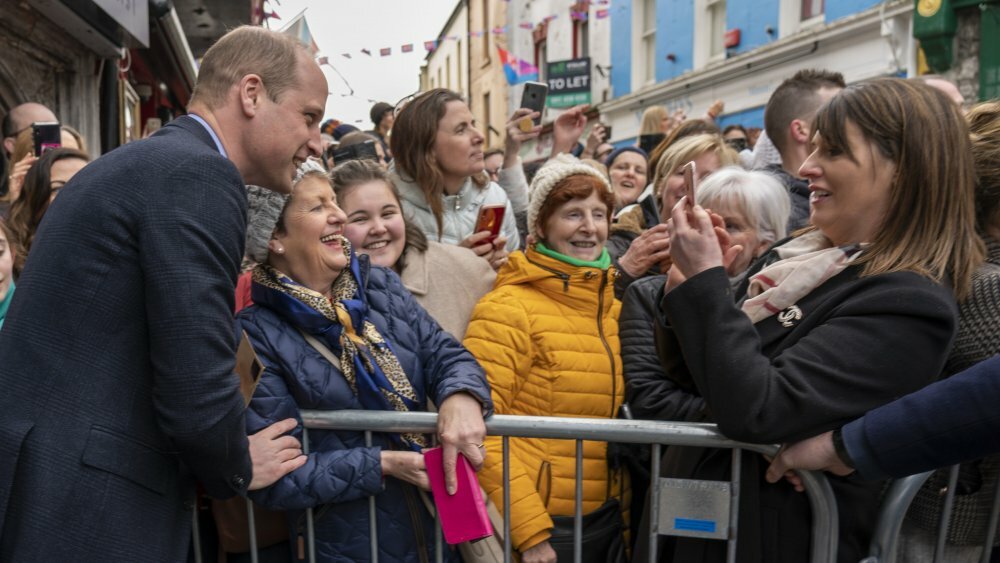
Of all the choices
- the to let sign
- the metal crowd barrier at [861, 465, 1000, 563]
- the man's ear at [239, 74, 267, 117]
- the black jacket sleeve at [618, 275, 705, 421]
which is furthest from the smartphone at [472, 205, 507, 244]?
the to let sign

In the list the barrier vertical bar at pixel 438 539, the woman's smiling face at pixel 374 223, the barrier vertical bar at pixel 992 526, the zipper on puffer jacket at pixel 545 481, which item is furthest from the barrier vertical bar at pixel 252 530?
the barrier vertical bar at pixel 992 526

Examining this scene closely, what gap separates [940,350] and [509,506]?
1162 millimetres

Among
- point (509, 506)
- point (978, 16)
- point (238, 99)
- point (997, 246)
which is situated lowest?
point (509, 506)

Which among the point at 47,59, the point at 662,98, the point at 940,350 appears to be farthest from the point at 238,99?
the point at 662,98

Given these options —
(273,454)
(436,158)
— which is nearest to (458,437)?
(273,454)

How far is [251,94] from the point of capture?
1.84 m

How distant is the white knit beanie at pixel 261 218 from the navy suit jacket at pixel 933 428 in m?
Result: 1.61

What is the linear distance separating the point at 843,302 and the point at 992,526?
2.27ft

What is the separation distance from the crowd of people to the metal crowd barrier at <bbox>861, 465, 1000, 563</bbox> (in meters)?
0.05

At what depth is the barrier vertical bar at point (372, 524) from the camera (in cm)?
208

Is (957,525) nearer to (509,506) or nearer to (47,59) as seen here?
(509,506)

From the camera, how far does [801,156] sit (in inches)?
145

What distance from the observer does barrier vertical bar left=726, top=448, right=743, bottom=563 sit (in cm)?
191

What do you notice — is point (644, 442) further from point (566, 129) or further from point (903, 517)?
point (566, 129)
